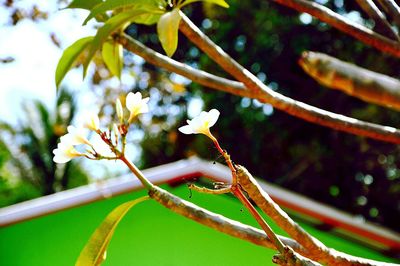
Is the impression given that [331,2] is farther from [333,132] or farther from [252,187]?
[252,187]

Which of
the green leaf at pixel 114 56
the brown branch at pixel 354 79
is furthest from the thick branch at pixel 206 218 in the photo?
the green leaf at pixel 114 56

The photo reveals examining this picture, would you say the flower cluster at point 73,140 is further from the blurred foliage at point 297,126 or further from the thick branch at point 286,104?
the blurred foliage at point 297,126

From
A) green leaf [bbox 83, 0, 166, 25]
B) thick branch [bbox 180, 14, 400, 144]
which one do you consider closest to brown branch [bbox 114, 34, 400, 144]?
thick branch [bbox 180, 14, 400, 144]

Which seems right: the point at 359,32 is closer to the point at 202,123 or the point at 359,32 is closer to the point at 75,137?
the point at 202,123

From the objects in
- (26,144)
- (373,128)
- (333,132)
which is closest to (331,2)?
(333,132)

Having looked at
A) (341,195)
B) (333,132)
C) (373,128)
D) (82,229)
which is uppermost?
(373,128)

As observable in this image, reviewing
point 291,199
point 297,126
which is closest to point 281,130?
point 297,126
